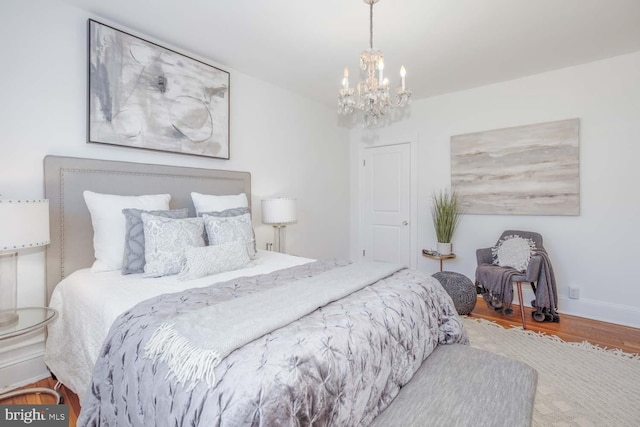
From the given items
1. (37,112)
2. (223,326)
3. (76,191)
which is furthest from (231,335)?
(37,112)

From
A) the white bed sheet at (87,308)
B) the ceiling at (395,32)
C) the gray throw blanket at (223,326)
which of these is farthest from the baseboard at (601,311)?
the white bed sheet at (87,308)

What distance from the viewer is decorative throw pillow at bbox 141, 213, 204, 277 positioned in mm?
1921

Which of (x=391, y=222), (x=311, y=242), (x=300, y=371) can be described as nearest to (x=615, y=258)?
(x=391, y=222)

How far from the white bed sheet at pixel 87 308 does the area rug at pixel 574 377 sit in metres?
1.87

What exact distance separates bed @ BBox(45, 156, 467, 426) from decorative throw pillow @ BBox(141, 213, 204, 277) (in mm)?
102

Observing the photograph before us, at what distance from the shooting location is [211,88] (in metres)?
2.89

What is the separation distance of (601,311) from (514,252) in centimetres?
100

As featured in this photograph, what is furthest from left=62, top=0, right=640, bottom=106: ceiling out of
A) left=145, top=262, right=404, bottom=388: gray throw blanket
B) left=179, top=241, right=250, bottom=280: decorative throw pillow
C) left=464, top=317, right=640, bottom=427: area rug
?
left=464, top=317, right=640, bottom=427: area rug

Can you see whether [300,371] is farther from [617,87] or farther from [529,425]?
[617,87]

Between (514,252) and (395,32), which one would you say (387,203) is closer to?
(514,252)

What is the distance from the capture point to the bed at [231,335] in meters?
0.89

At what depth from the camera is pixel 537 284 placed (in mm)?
2908

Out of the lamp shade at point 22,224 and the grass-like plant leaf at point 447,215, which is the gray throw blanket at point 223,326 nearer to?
the lamp shade at point 22,224

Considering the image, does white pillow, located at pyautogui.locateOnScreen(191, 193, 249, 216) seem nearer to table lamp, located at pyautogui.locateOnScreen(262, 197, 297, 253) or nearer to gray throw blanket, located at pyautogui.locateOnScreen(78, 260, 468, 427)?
table lamp, located at pyautogui.locateOnScreen(262, 197, 297, 253)
